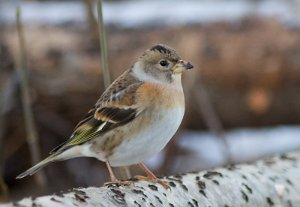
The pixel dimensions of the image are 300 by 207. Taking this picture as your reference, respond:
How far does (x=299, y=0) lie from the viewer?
6867mm

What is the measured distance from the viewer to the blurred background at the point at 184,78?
5.80 meters

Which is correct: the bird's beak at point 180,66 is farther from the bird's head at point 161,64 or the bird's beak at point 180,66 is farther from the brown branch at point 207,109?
the brown branch at point 207,109

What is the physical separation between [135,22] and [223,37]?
34.3 inches

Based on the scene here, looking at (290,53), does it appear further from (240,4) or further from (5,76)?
(5,76)

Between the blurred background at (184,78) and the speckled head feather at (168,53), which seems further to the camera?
the blurred background at (184,78)

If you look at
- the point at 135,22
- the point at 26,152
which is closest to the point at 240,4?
the point at 135,22

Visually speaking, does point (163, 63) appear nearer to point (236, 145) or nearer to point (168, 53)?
point (168, 53)

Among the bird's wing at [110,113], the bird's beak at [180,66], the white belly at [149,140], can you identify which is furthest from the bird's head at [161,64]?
the white belly at [149,140]

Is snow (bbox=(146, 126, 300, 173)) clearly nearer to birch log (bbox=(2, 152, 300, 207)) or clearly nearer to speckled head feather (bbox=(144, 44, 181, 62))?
birch log (bbox=(2, 152, 300, 207))

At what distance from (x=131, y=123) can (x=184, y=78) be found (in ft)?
9.21

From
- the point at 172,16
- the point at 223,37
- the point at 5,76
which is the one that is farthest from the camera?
the point at 172,16

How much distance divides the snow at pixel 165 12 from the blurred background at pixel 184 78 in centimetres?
2

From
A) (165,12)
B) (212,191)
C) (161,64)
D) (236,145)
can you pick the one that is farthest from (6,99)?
(212,191)

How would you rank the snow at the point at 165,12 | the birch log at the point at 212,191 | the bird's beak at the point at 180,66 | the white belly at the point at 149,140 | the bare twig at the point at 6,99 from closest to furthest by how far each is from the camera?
the birch log at the point at 212,191 < the white belly at the point at 149,140 < the bird's beak at the point at 180,66 < the bare twig at the point at 6,99 < the snow at the point at 165,12
